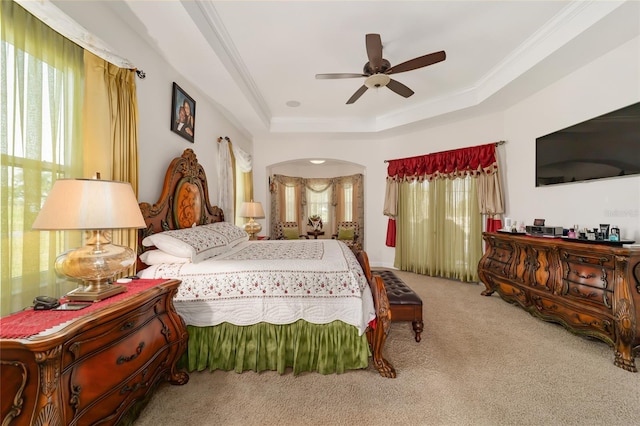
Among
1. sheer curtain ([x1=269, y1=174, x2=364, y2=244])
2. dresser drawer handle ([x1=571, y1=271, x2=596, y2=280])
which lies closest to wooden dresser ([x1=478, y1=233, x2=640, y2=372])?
dresser drawer handle ([x1=571, y1=271, x2=596, y2=280])

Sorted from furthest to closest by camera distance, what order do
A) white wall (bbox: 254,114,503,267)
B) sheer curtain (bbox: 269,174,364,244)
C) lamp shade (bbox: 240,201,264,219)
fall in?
sheer curtain (bbox: 269,174,364,244) → white wall (bbox: 254,114,503,267) → lamp shade (bbox: 240,201,264,219)

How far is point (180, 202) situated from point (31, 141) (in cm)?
136

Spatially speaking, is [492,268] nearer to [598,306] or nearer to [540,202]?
[540,202]

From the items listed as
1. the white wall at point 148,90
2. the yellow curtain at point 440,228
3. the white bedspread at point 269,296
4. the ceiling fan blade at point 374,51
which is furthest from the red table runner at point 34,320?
the yellow curtain at point 440,228

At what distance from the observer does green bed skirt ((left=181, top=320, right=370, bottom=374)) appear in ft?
6.41

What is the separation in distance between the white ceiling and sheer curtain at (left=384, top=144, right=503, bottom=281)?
961 millimetres

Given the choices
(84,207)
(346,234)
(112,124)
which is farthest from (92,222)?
(346,234)

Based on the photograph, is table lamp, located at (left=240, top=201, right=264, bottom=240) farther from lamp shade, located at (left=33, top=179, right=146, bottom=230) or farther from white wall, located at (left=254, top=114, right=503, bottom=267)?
lamp shade, located at (left=33, top=179, right=146, bottom=230)

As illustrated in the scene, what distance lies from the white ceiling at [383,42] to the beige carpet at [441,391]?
9.12 ft

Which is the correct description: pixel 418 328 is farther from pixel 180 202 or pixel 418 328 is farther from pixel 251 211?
pixel 251 211

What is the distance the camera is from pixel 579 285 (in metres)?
2.40

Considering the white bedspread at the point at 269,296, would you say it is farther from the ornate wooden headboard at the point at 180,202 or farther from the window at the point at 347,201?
the window at the point at 347,201

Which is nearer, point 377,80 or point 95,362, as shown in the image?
point 95,362

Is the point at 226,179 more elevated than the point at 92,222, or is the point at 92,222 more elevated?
the point at 226,179
